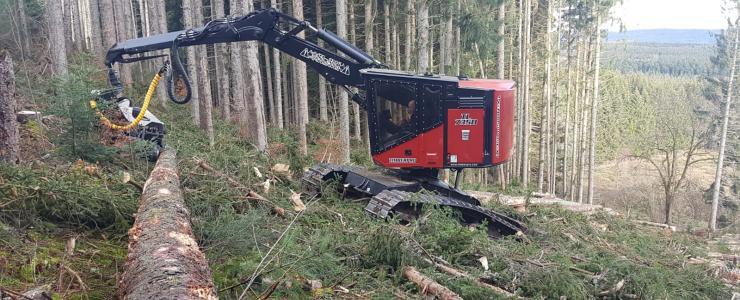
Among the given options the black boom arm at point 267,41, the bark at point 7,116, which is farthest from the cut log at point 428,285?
the bark at point 7,116

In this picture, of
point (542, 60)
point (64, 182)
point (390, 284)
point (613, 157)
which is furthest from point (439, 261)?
point (613, 157)

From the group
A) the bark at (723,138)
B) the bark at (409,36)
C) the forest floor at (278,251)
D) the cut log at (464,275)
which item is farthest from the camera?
the bark at (723,138)

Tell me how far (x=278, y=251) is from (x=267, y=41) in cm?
442

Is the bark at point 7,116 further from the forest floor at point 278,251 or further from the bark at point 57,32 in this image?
Answer: the bark at point 57,32

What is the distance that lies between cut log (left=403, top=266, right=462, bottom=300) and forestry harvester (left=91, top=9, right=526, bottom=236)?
235cm

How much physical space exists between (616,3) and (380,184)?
2214cm

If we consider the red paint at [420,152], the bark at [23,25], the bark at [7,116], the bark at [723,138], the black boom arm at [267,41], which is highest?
the bark at [23,25]

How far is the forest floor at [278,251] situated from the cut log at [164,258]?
0.36 m

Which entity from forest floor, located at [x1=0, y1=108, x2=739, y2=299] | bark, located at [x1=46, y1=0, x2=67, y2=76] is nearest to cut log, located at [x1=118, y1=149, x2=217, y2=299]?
forest floor, located at [x1=0, y1=108, x2=739, y2=299]

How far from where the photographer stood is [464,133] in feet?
27.2

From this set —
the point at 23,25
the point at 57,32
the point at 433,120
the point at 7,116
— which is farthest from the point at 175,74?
the point at 23,25

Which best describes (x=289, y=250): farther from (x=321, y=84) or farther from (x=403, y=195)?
(x=321, y=84)

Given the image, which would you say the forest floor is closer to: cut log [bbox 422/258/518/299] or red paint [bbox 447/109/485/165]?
cut log [bbox 422/258/518/299]

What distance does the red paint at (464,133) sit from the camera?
823 cm
